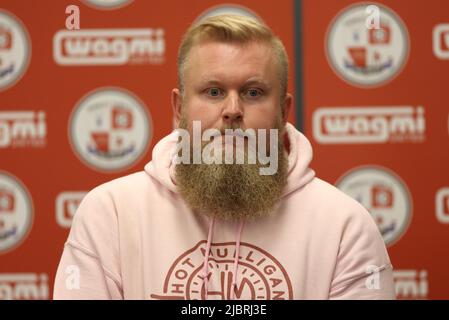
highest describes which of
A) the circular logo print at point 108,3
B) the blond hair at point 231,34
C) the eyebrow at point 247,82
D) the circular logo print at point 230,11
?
the circular logo print at point 108,3

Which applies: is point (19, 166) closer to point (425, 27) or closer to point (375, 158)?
point (375, 158)

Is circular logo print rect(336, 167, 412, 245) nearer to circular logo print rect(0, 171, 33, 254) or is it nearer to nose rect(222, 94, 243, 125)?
nose rect(222, 94, 243, 125)

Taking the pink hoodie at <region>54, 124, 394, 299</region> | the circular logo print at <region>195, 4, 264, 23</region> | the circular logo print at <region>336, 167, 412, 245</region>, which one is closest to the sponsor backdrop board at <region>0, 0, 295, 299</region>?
the circular logo print at <region>195, 4, 264, 23</region>

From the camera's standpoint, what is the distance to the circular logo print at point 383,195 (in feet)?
7.18

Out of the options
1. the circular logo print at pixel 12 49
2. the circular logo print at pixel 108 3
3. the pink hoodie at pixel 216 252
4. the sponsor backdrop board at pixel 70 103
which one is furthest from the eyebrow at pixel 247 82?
the circular logo print at pixel 12 49

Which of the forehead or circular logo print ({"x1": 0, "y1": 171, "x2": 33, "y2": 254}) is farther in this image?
circular logo print ({"x1": 0, "y1": 171, "x2": 33, "y2": 254})

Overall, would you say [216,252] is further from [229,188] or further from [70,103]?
[70,103]

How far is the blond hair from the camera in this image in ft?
4.69

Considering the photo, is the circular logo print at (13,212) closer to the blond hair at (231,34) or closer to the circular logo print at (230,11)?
the circular logo print at (230,11)

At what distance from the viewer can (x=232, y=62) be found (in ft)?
4.64

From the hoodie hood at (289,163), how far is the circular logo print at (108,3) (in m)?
0.80

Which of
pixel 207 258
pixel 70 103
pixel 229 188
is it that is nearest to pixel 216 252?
pixel 207 258

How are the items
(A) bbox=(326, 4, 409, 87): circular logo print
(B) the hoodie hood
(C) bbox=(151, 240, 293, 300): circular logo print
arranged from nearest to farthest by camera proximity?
(C) bbox=(151, 240, 293, 300): circular logo print, (B) the hoodie hood, (A) bbox=(326, 4, 409, 87): circular logo print
